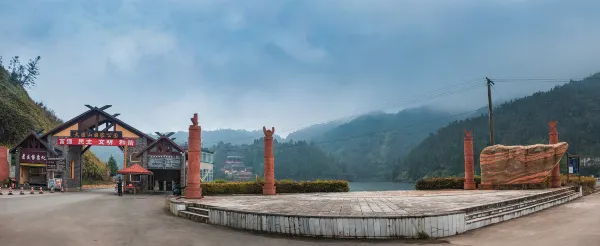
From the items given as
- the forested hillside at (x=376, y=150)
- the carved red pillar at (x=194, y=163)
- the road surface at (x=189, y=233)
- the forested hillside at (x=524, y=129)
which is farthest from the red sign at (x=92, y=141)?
the forested hillside at (x=376, y=150)

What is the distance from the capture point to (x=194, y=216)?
12.6m

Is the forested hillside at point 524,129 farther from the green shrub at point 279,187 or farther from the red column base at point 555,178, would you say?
the green shrub at point 279,187

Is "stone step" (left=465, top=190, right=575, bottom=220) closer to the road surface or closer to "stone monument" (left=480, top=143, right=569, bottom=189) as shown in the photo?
the road surface

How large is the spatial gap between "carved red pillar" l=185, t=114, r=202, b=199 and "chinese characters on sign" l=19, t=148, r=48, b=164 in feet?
57.1

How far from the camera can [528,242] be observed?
8.43 metres

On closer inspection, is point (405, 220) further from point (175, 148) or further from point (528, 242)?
point (175, 148)

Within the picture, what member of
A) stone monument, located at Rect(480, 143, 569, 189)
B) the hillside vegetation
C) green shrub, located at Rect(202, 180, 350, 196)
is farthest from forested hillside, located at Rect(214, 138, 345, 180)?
stone monument, located at Rect(480, 143, 569, 189)

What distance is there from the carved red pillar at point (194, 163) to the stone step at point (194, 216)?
3928 millimetres

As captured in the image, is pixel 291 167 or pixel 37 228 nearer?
pixel 37 228

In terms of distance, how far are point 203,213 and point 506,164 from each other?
632 inches

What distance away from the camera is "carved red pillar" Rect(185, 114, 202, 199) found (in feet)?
57.2

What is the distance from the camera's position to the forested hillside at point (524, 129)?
287 feet

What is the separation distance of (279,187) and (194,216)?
409 inches

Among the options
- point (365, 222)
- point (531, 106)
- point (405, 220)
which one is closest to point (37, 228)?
point (365, 222)
